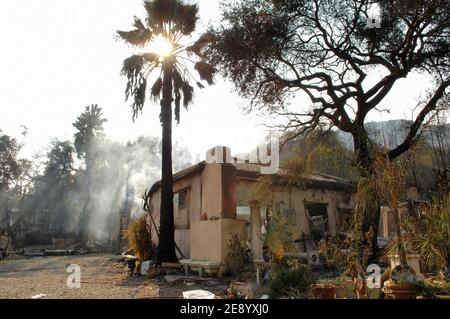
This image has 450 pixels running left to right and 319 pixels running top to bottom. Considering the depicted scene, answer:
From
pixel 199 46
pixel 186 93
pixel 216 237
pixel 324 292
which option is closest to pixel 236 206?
pixel 216 237

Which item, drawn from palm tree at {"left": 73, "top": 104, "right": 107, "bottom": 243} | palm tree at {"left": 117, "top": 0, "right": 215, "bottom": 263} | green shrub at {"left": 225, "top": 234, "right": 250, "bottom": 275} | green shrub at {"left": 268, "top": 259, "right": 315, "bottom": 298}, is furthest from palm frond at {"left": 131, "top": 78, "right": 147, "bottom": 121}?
palm tree at {"left": 73, "top": 104, "right": 107, "bottom": 243}

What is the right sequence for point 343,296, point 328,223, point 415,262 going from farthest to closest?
point 328,223
point 415,262
point 343,296

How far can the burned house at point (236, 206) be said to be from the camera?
13048mm

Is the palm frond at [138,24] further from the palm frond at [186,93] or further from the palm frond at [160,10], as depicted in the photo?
the palm frond at [186,93]

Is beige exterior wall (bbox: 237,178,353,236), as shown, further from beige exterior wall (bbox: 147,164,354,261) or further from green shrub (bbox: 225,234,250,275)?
green shrub (bbox: 225,234,250,275)

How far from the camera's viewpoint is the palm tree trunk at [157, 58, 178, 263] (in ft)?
48.6

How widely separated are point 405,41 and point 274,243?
8.24 m

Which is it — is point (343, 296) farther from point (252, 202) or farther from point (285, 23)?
point (285, 23)

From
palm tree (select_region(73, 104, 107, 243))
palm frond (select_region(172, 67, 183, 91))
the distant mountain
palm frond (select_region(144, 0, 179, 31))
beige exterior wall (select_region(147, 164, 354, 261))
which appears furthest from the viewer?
palm tree (select_region(73, 104, 107, 243))

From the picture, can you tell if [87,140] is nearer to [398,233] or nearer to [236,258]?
[236,258]

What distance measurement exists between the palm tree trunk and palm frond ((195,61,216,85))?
3.84ft

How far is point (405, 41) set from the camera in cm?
1321

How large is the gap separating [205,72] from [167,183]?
461cm
